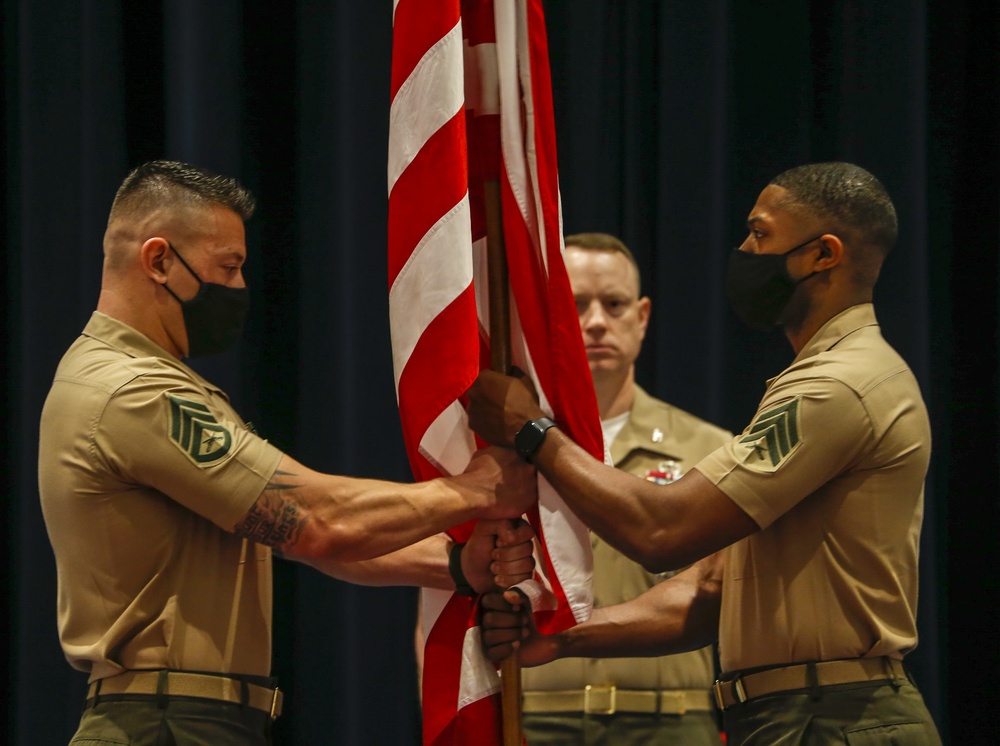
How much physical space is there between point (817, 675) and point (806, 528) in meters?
0.28

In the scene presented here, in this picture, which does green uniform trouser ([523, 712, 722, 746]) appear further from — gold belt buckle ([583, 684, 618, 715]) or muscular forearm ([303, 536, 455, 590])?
muscular forearm ([303, 536, 455, 590])

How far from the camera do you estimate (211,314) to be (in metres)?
2.57

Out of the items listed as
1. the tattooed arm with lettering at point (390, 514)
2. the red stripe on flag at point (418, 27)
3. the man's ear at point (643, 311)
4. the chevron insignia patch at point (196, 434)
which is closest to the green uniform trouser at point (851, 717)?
the tattooed arm with lettering at point (390, 514)

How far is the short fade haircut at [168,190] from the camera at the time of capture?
8.45 ft

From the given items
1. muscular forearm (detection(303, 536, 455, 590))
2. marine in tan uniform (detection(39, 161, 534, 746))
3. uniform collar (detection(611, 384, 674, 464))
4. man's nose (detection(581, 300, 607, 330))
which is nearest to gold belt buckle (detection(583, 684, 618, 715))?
uniform collar (detection(611, 384, 674, 464))

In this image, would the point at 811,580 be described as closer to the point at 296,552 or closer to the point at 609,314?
the point at 296,552

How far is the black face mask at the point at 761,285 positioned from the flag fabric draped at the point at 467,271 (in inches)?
17.1

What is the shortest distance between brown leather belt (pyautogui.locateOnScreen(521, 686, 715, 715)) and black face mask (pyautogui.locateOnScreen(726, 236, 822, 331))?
1084 mm

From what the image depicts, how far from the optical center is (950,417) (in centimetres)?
415

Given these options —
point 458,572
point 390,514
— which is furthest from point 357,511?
point 458,572

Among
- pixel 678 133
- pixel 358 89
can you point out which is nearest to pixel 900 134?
pixel 678 133

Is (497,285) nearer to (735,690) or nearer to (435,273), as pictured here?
(435,273)

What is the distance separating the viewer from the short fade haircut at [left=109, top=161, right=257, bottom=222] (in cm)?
257

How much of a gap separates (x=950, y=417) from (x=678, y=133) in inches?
52.4
